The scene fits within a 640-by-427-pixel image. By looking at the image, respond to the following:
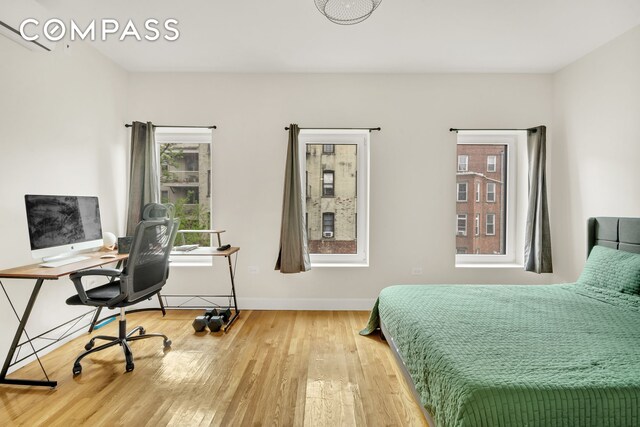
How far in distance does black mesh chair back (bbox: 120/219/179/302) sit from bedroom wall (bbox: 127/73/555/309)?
1075 mm

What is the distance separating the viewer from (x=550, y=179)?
3584mm

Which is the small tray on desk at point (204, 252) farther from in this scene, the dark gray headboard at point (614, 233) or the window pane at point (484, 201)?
the dark gray headboard at point (614, 233)

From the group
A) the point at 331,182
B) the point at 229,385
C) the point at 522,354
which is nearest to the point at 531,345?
the point at 522,354

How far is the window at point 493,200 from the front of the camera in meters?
3.77

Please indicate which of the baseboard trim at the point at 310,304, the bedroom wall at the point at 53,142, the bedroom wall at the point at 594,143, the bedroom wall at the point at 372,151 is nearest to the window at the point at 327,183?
the bedroom wall at the point at 372,151

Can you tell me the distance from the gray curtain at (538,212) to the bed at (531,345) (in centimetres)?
59

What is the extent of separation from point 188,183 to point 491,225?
12.0ft

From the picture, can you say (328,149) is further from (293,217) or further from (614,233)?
(614,233)

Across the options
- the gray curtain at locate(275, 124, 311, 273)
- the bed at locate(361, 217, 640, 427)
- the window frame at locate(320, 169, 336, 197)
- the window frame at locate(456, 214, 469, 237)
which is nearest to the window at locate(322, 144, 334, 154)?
the window frame at locate(320, 169, 336, 197)

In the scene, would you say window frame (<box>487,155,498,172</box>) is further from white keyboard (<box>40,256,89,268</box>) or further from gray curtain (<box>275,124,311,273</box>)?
white keyboard (<box>40,256,89,268</box>)

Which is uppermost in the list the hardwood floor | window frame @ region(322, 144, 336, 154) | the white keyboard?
window frame @ region(322, 144, 336, 154)

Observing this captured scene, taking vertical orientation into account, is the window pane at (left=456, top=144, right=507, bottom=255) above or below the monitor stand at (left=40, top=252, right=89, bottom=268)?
above

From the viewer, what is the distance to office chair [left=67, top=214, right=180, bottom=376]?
2.23 meters

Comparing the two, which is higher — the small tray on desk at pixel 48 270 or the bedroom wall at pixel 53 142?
the bedroom wall at pixel 53 142
